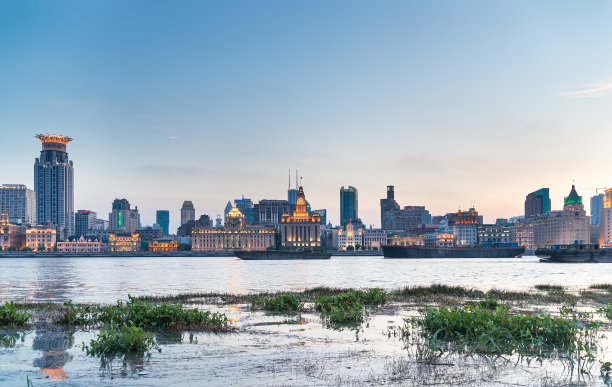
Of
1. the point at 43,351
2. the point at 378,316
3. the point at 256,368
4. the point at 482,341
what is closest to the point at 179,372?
the point at 256,368

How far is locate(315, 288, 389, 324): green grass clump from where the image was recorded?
96.1 ft

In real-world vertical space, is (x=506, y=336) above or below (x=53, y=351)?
above

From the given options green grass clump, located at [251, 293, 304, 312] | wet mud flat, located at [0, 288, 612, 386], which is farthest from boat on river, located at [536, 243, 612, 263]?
wet mud flat, located at [0, 288, 612, 386]

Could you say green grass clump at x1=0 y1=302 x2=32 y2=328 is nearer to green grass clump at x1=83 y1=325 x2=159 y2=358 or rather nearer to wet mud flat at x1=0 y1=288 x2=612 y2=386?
wet mud flat at x1=0 y1=288 x2=612 y2=386

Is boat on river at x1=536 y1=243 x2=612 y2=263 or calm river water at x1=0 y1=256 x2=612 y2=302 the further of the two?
boat on river at x1=536 y1=243 x2=612 y2=263

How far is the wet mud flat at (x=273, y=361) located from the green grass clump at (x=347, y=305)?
3.62 ft

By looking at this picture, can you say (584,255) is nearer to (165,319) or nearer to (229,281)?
(229,281)

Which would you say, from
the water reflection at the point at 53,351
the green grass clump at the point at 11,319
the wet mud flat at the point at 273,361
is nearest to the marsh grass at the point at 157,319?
the wet mud flat at the point at 273,361

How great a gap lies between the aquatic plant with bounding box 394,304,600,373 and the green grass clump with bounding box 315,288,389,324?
5218 millimetres

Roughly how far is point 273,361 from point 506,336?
8.41 meters

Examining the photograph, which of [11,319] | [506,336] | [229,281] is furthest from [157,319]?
[229,281]

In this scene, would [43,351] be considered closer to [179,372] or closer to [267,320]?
[179,372]

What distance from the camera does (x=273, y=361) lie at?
19.2 m

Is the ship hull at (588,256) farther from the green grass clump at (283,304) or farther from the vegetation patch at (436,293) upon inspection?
the green grass clump at (283,304)
